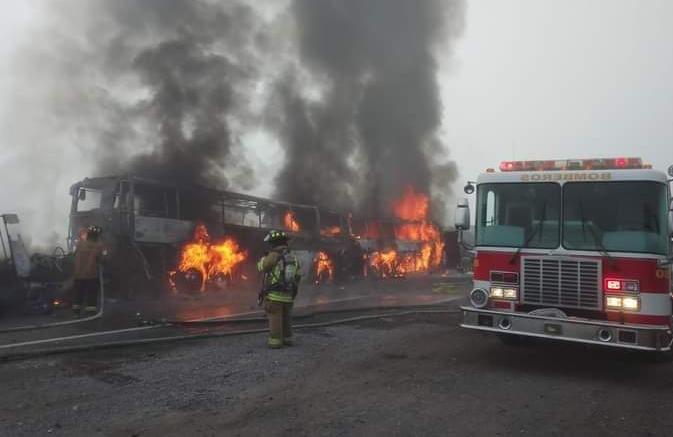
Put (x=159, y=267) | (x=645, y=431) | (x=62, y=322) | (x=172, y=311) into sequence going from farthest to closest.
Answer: (x=159, y=267)
(x=172, y=311)
(x=62, y=322)
(x=645, y=431)

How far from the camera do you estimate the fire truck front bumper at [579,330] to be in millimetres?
5129

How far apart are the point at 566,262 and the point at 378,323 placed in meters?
3.93

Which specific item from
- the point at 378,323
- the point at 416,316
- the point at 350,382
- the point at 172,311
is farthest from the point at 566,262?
the point at 172,311

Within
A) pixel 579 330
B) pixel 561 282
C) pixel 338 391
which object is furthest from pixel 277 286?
pixel 579 330

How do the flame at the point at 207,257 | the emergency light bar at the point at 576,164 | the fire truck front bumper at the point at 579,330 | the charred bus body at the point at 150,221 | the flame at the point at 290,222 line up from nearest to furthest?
the fire truck front bumper at the point at 579,330
the emergency light bar at the point at 576,164
the charred bus body at the point at 150,221
the flame at the point at 207,257
the flame at the point at 290,222

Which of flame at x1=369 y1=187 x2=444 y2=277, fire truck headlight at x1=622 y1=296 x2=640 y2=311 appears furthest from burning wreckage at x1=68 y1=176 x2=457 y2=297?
fire truck headlight at x1=622 y1=296 x2=640 y2=311

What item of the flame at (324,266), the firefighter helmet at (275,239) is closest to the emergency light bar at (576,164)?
the firefighter helmet at (275,239)

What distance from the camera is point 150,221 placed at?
13625mm

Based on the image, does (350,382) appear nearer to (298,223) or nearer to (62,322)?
(62,322)

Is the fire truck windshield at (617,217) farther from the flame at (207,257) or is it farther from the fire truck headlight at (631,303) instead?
the flame at (207,257)

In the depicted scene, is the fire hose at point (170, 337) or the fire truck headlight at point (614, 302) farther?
the fire hose at point (170, 337)

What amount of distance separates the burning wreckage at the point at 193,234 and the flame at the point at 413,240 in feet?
5.50

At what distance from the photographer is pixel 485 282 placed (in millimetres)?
6258

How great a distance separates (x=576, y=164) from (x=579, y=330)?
194cm
